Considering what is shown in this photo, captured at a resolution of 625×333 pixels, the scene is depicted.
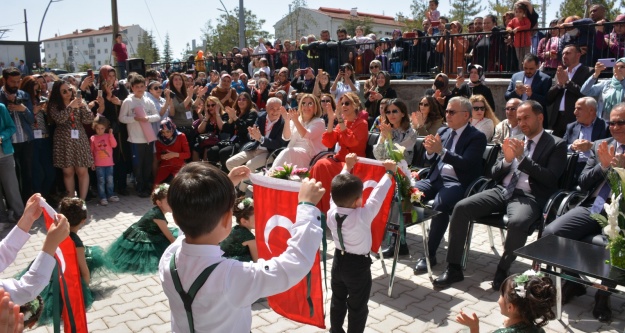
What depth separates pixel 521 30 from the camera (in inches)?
352

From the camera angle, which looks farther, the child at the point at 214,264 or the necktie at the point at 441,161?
the necktie at the point at 441,161

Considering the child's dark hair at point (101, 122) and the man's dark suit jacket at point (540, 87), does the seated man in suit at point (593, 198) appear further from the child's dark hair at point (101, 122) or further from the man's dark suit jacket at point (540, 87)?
the child's dark hair at point (101, 122)

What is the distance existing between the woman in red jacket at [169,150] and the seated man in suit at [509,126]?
4.91m

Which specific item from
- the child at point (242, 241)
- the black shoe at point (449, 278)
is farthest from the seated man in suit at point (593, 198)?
the child at point (242, 241)

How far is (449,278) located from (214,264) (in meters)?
3.20

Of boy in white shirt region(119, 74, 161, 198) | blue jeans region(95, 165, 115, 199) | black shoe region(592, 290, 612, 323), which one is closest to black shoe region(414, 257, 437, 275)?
black shoe region(592, 290, 612, 323)

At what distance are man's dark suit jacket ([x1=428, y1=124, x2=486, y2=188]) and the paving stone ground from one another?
861 mm

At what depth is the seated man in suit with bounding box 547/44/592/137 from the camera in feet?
22.5

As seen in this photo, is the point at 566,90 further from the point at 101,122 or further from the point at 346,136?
the point at 101,122

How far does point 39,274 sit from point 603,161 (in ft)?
13.3

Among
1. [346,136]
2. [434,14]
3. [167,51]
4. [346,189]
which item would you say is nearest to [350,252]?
[346,189]

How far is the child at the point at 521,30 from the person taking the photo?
29.3ft

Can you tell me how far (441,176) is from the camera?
535cm

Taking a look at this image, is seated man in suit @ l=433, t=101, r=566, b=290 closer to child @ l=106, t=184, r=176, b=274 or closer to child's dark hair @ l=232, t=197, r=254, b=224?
child's dark hair @ l=232, t=197, r=254, b=224
